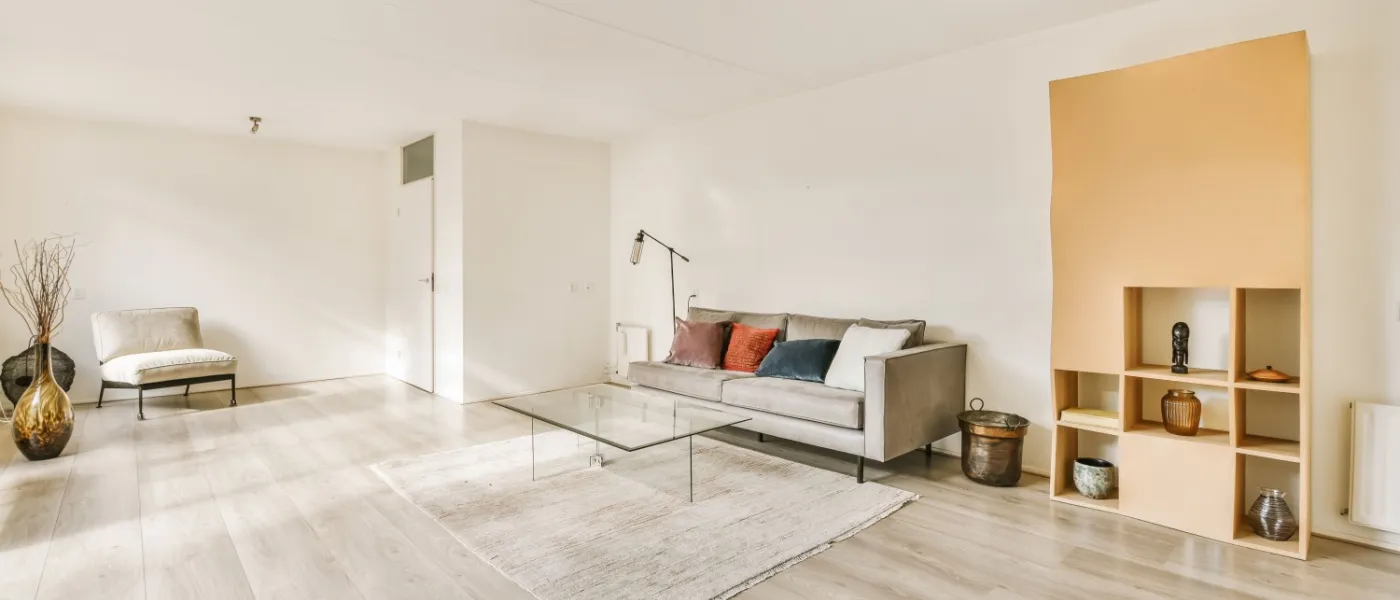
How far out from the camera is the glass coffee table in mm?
3176

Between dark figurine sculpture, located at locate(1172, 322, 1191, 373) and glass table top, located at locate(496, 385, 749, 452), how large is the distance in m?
1.96

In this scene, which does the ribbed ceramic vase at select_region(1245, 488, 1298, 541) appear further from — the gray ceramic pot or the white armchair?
the white armchair

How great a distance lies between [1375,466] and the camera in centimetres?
252

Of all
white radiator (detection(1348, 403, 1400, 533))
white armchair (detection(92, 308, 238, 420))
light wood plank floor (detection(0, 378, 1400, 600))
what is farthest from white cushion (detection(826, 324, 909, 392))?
white armchair (detection(92, 308, 238, 420))

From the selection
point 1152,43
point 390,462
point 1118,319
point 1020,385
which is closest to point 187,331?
point 390,462

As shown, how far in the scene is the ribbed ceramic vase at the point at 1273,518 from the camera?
259 cm

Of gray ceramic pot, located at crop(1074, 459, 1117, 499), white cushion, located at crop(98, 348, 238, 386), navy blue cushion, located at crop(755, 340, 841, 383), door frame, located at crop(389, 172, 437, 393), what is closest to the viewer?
gray ceramic pot, located at crop(1074, 459, 1117, 499)

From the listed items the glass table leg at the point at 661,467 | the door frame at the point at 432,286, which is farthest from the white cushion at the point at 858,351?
the door frame at the point at 432,286

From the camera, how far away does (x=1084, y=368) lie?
3074mm

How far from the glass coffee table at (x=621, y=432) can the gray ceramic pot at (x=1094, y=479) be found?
161cm

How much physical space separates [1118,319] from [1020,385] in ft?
2.50

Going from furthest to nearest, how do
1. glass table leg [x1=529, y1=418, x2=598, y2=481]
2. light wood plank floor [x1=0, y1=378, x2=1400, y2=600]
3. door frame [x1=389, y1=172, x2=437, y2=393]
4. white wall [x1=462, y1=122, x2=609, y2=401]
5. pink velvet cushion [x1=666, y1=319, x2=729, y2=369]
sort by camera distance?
door frame [x1=389, y1=172, x2=437, y2=393], white wall [x1=462, y1=122, x2=609, y2=401], pink velvet cushion [x1=666, y1=319, x2=729, y2=369], glass table leg [x1=529, y1=418, x2=598, y2=481], light wood plank floor [x1=0, y1=378, x2=1400, y2=600]

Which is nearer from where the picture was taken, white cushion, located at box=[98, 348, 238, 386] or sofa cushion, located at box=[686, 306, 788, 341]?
sofa cushion, located at box=[686, 306, 788, 341]

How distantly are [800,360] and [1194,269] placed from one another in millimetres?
1988
